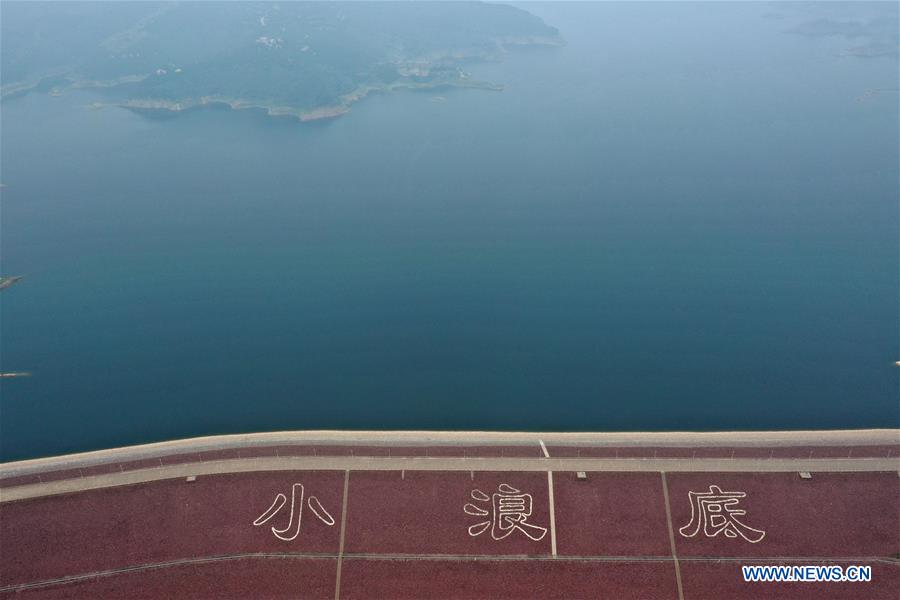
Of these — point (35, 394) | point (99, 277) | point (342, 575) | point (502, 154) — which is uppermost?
point (502, 154)

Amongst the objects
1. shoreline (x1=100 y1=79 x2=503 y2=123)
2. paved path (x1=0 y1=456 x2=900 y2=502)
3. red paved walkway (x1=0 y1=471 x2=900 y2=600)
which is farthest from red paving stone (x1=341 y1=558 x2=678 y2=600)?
shoreline (x1=100 y1=79 x2=503 y2=123)

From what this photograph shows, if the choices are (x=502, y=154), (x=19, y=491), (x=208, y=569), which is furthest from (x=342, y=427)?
(x=502, y=154)

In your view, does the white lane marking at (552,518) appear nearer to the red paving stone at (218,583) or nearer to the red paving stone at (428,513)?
the red paving stone at (428,513)

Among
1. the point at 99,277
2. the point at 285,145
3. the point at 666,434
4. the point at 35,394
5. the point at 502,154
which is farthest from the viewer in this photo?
the point at 285,145

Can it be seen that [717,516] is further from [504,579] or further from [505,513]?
[504,579]

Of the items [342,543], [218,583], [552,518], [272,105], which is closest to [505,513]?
[552,518]

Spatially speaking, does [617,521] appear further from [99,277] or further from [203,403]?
[99,277]

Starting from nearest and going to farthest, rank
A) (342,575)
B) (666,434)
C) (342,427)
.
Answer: (342,575)
(666,434)
(342,427)
